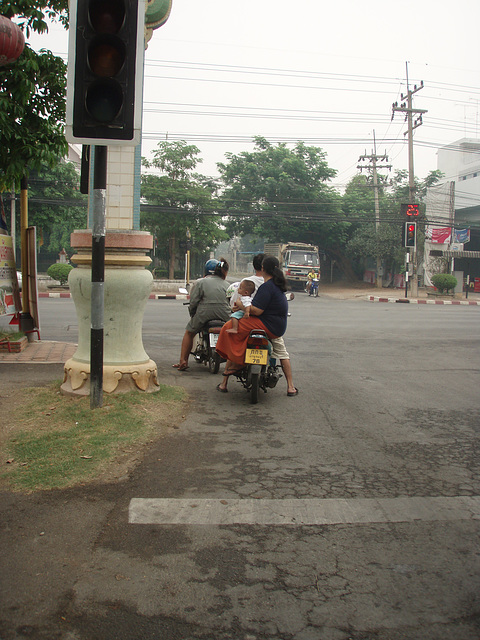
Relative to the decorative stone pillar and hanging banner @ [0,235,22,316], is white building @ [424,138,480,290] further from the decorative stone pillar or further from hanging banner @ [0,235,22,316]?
the decorative stone pillar

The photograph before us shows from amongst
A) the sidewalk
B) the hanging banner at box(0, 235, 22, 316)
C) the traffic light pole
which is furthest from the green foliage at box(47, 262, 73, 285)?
the traffic light pole

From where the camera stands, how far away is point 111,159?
272 inches

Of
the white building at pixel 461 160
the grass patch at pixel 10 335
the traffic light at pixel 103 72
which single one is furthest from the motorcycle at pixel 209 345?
the white building at pixel 461 160

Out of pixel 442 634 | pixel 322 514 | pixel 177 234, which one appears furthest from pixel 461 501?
pixel 177 234

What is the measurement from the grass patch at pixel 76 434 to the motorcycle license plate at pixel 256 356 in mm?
838

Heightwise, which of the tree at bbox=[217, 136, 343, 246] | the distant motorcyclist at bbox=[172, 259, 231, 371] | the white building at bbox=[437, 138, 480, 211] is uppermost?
the white building at bbox=[437, 138, 480, 211]

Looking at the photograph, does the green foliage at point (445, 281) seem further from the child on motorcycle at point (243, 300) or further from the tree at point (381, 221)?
the child on motorcycle at point (243, 300)

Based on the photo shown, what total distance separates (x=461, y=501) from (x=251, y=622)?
6.47ft

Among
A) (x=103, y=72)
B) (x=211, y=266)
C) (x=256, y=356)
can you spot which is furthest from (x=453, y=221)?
(x=103, y=72)

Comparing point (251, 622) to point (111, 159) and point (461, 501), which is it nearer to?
point (461, 501)

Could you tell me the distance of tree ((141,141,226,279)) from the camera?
3700 centimetres

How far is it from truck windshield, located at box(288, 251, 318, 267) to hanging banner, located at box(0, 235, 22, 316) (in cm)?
3075

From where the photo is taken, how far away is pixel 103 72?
4.81m

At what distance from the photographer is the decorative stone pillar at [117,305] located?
6242 millimetres
